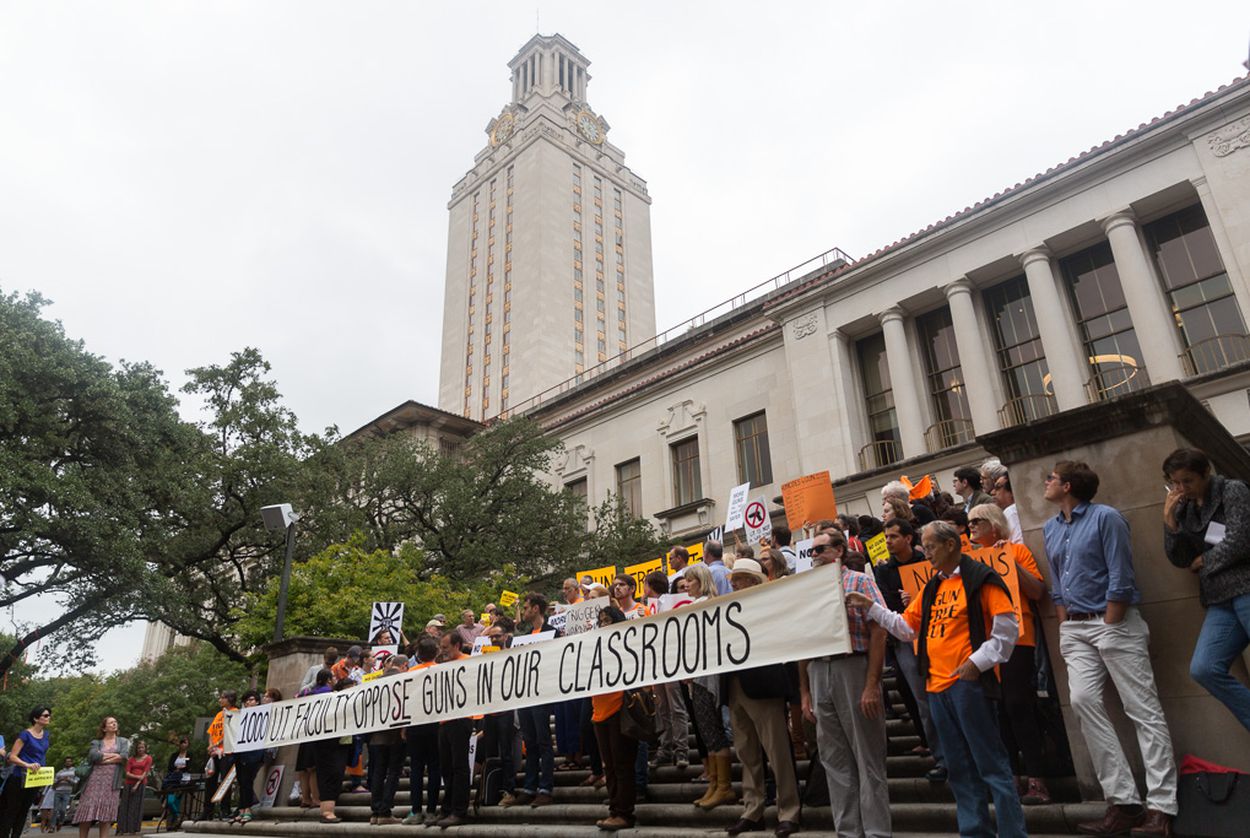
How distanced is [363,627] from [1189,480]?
21.6 metres

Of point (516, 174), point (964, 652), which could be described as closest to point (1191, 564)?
point (964, 652)

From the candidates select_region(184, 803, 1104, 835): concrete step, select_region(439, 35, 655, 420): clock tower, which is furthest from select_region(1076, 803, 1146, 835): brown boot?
select_region(439, 35, 655, 420): clock tower

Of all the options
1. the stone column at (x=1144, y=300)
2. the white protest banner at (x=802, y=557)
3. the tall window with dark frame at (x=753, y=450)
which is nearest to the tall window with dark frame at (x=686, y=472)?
the tall window with dark frame at (x=753, y=450)

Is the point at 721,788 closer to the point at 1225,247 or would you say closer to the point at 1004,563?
the point at 1004,563

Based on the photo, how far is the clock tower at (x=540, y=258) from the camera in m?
77.1

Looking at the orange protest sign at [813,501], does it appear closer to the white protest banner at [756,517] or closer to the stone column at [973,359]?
the white protest banner at [756,517]

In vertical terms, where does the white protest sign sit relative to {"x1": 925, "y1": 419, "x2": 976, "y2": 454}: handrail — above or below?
below

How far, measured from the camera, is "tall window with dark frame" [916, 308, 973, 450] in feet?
83.0

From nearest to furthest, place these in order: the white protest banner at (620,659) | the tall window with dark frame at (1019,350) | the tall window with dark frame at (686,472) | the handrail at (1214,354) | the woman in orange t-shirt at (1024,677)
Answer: the woman in orange t-shirt at (1024,677) → the white protest banner at (620,659) → the handrail at (1214,354) → the tall window with dark frame at (1019,350) → the tall window with dark frame at (686,472)

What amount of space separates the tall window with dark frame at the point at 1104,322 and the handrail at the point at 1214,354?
109 cm

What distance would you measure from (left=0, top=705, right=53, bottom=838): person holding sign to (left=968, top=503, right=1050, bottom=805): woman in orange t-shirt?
480 inches

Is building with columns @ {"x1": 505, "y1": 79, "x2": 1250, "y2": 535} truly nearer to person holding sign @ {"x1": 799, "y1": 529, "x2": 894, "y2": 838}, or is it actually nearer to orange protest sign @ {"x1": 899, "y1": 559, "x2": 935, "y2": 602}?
orange protest sign @ {"x1": 899, "y1": 559, "x2": 935, "y2": 602}

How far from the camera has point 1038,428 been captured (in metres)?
6.39

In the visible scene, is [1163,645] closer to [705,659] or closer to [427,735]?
[705,659]
